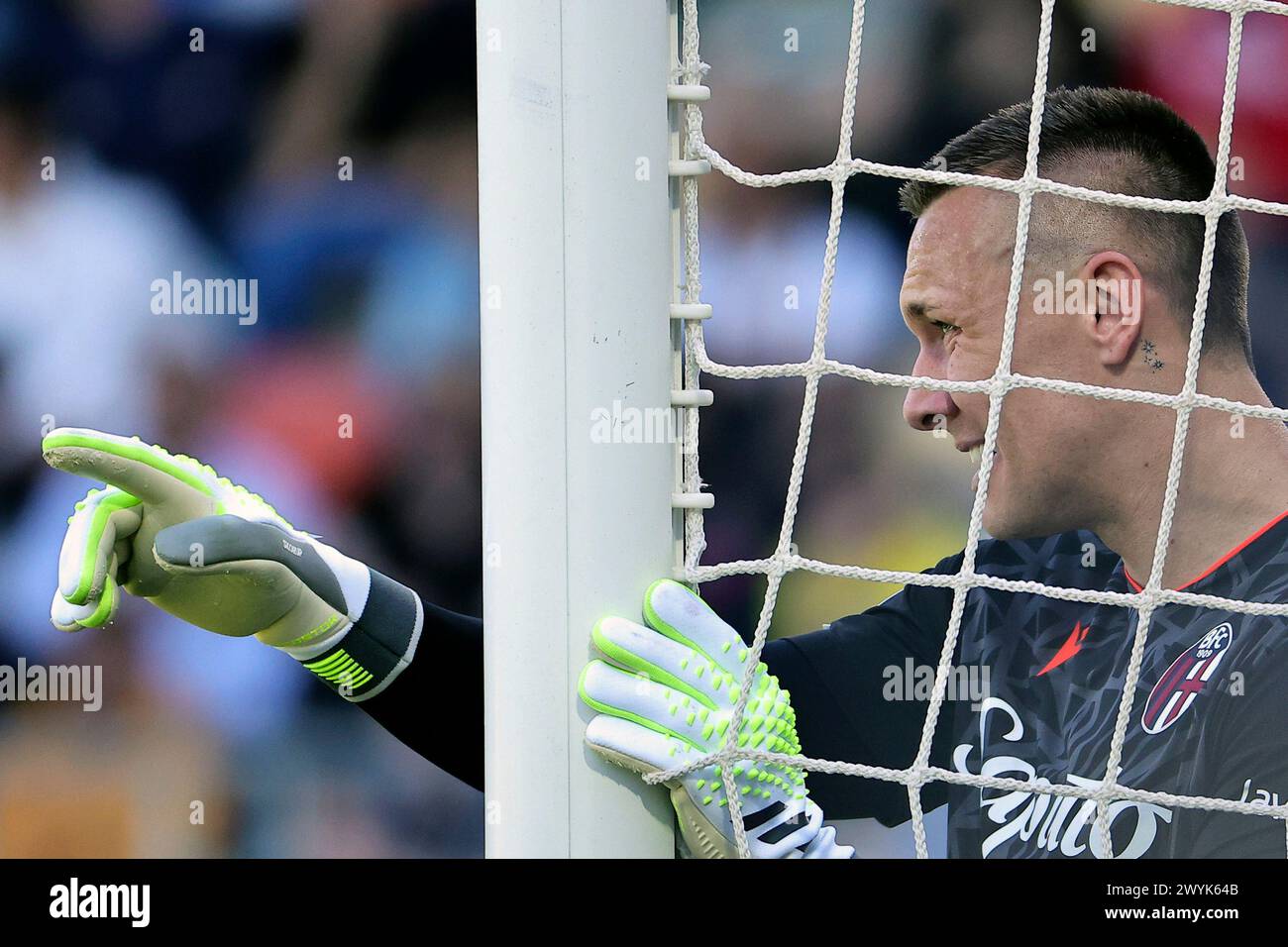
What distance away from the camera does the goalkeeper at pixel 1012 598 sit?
0.71 meters

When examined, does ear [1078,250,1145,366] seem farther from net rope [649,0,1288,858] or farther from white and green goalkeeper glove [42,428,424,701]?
white and green goalkeeper glove [42,428,424,701]

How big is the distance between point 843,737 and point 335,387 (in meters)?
1.15

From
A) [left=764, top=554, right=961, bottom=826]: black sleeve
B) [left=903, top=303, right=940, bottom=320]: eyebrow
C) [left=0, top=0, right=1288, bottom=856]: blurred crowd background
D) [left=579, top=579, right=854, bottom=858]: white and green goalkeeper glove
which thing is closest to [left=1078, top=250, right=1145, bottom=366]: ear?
[left=903, top=303, right=940, bottom=320]: eyebrow

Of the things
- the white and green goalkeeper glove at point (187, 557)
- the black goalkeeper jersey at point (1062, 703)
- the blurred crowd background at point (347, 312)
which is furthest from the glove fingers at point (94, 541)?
the blurred crowd background at point (347, 312)

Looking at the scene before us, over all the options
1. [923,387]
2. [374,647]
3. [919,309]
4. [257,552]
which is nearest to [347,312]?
[919,309]

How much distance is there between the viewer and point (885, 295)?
6.77ft

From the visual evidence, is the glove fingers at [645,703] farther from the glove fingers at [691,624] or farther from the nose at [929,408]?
the nose at [929,408]

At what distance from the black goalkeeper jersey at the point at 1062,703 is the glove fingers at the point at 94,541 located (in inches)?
19.9

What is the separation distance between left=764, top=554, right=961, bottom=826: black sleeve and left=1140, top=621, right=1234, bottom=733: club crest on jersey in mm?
280

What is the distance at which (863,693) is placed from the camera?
4.13ft

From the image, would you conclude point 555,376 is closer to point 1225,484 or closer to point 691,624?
point 691,624

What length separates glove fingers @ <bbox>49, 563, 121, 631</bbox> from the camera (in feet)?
2.31

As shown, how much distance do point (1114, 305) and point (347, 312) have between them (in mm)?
1326

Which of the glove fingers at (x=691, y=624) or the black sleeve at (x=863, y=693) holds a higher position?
the glove fingers at (x=691, y=624)
